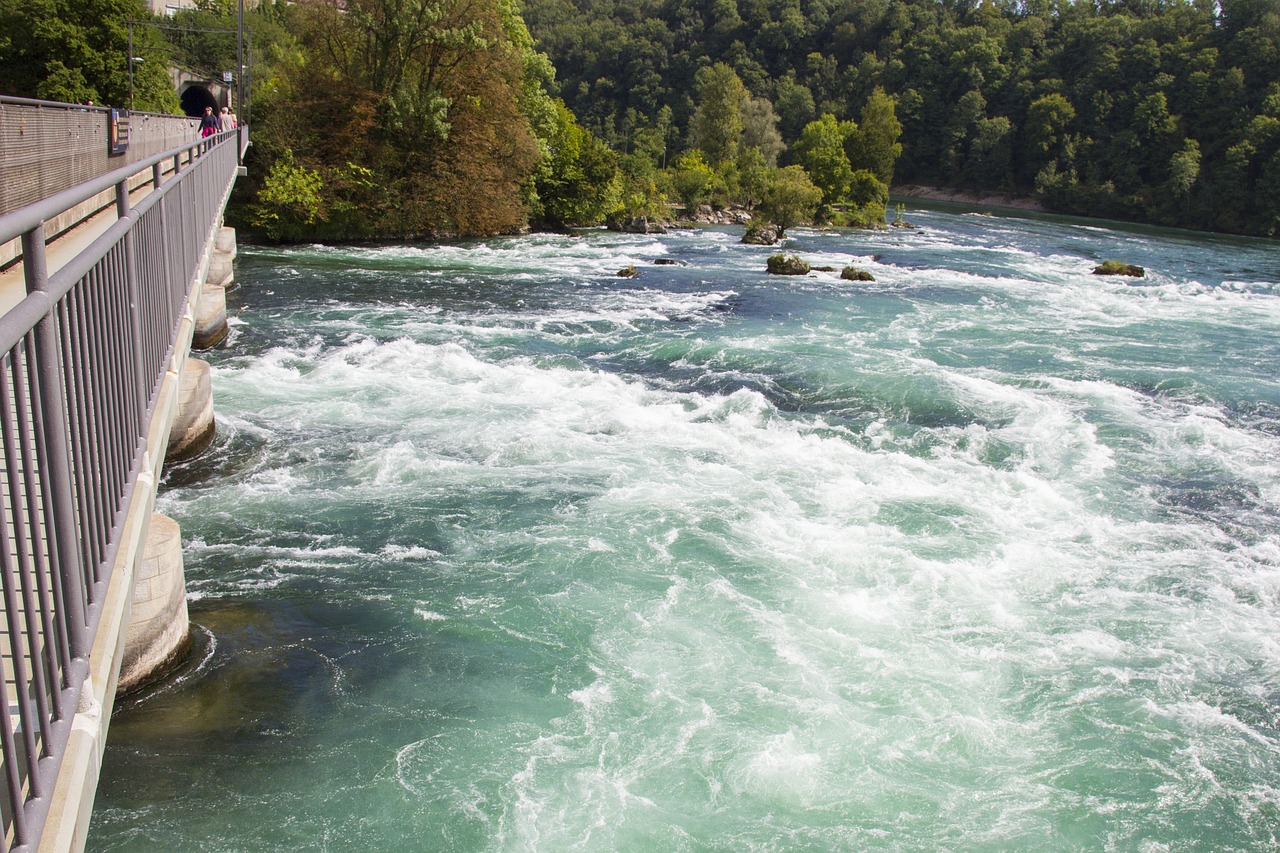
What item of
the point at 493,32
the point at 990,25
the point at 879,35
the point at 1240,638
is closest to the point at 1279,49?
the point at 990,25

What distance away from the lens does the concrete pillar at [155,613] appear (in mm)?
7242

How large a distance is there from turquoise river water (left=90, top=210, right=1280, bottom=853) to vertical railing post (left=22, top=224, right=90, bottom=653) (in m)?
3.61

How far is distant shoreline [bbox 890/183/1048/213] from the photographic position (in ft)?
318

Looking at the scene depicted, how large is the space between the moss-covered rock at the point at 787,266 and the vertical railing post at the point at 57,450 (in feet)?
103

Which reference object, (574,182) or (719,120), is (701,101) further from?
(574,182)

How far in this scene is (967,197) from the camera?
103812 millimetres

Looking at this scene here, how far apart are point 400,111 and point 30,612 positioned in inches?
1466

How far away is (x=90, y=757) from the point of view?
3.22 m

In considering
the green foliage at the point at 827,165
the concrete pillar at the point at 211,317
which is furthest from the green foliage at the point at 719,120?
the concrete pillar at the point at 211,317

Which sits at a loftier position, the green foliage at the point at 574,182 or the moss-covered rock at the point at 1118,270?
the green foliage at the point at 574,182

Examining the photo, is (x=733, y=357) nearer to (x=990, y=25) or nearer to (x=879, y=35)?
(x=990, y=25)

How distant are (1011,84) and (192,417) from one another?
116 metres

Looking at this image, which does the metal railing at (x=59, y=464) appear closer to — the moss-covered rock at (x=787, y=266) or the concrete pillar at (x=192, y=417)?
the concrete pillar at (x=192, y=417)

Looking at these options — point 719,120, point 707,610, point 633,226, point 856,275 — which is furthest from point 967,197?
point 707,610
